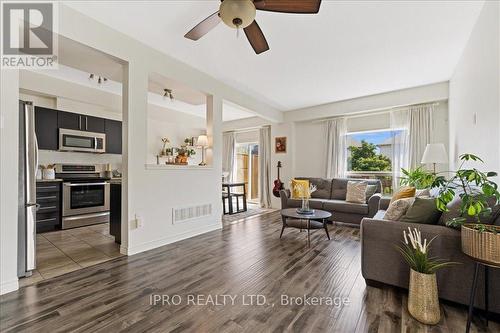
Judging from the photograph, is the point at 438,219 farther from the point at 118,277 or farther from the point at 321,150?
the point at 321,150

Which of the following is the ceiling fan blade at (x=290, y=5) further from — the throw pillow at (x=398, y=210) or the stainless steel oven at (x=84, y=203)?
the stainless steel oven at (x=84, y=203)

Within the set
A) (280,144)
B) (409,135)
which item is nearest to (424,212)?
(409,135)

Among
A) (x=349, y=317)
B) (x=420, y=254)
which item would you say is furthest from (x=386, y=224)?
(x=349, y=317)

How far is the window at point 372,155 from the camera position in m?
5.05

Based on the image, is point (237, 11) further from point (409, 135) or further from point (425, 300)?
point (409, 135)

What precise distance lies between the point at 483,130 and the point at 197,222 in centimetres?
375

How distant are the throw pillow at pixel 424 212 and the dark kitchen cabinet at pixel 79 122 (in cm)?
531

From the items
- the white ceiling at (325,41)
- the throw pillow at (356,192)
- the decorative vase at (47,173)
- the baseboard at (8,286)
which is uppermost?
the white ceiling at (325,41)

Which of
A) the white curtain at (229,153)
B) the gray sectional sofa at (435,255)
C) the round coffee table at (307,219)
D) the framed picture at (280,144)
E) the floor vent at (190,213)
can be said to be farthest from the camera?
the white curtain at (229,153)

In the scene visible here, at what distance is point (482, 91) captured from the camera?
91.8 inches

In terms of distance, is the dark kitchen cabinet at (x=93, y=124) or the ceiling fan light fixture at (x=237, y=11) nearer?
the ceiling fan light fixture at (x=237, y=11)

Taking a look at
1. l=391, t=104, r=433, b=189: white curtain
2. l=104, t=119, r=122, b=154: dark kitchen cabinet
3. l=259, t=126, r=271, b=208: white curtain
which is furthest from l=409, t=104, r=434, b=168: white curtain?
l=104, t=119, r=122, b=154: dark kitchen cabinet

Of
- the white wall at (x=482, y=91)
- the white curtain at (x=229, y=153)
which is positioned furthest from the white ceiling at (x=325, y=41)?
the white curtain at (x=229, y=153)

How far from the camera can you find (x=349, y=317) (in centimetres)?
168
